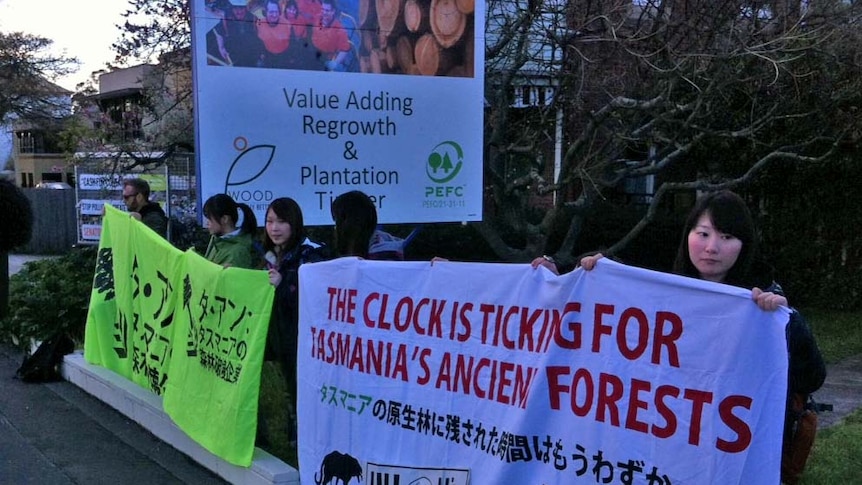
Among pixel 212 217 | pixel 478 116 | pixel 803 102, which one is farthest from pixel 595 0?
pixel 212 217

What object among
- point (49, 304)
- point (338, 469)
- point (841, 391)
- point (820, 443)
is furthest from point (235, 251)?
point (841, 391)

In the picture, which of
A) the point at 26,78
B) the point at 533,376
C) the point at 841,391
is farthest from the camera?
the point at 26,78

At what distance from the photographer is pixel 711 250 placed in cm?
311

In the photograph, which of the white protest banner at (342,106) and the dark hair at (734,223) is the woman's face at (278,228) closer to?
the white protest banner at (342,106)

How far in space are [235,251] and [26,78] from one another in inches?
1347

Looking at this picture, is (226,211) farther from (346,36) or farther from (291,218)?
(346,36)

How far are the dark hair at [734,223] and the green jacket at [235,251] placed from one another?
327 centimetres

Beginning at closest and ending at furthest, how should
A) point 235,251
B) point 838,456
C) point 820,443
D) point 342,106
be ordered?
point 838,456 → point 820,443 → point 235,251 → point 342,106

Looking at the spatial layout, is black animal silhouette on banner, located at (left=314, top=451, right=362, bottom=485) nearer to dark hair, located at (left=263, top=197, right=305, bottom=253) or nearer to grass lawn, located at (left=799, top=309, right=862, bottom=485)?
dark hair, located at (left=263, top=197, right=305, bottom=253)

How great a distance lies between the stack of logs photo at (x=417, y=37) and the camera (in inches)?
293

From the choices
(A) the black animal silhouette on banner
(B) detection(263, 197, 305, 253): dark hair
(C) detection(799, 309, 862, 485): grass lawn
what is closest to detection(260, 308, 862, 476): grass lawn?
(C) detection(799, 309, 862, 485): grass lawn

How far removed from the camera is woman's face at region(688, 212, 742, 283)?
3.10 metres

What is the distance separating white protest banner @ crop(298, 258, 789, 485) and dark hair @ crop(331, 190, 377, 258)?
1.18 feet

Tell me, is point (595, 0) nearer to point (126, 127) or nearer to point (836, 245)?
point (836, 245)
